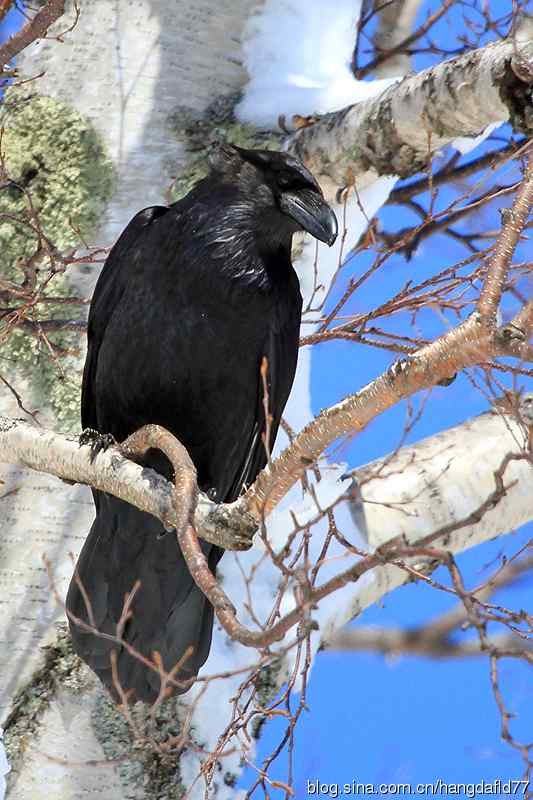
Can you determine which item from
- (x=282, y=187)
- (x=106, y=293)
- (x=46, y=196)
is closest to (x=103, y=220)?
(x=46, y=196)

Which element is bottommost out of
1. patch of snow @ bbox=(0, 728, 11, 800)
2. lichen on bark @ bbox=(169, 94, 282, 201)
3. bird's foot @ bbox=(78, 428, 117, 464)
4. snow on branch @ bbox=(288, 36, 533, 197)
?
patch of snow @ bbox=(0, 728, 11, 800)

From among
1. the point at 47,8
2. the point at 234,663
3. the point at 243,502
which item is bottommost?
the point at 243,502

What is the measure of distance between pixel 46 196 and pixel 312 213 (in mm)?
1015

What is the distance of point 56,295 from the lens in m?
3.65

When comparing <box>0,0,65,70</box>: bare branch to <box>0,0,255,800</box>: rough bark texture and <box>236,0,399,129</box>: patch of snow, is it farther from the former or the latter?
<box>236,0,399,129</box>: patch of snow

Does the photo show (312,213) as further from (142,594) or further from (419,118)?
(142,594)

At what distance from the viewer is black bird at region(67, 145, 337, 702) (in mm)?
3221

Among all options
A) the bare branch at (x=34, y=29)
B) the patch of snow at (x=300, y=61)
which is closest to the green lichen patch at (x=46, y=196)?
the patch of snow at (x=300, y=61)

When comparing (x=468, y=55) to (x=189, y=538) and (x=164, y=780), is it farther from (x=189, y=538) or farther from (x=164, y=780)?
(x=164, y=780)

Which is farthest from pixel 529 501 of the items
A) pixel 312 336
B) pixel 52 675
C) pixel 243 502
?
pixel 243 502

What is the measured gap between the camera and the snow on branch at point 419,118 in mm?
3045

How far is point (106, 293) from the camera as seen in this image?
3.38m

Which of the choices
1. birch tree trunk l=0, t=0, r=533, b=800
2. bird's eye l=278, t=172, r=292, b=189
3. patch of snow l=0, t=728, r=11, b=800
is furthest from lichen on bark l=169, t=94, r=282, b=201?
patch of snow l=0, t=728, r=11, b=800

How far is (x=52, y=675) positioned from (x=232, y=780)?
0.63 meters
